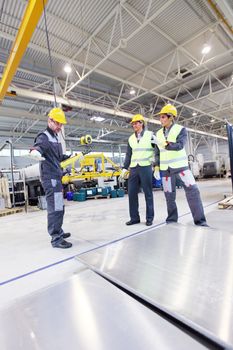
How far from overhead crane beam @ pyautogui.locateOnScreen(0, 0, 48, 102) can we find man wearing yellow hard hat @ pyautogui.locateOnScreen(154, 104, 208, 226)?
2817mm

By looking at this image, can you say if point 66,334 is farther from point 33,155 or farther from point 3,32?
point 3,32

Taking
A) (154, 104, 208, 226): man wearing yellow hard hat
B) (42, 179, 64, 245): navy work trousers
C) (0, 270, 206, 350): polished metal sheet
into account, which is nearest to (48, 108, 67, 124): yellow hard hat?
(42, 179, 64, 245): navy work trousers

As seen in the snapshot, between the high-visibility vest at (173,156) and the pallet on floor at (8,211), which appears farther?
the pallet on floor at (8,211)

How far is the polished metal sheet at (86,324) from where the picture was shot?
2.78 feet

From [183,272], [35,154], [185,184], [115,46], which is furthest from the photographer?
[115,46]

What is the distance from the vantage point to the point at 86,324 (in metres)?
0.97

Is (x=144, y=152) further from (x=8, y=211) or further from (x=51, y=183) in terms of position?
(x=8, y=211)

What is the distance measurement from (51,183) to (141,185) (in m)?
1.51

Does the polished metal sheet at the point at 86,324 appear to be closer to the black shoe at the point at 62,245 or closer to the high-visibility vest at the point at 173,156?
the black shoe at the point at 62,245

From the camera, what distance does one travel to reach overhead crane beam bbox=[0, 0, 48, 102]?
141 inches

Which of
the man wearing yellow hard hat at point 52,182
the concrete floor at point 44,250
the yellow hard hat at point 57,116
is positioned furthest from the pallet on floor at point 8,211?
the yellow hard hat at point 57,116

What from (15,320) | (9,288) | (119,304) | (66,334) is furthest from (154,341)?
(9,288)

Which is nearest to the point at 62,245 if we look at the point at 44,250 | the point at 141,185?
the point at 44,250

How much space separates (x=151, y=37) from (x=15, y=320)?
294 inches
